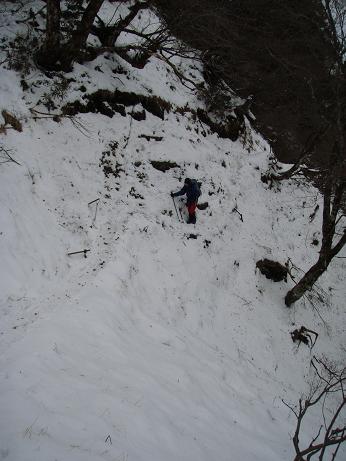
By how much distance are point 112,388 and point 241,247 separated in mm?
7415

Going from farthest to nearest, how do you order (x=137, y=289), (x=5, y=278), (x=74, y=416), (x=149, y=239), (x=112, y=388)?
(x=149, y=239) → (x=137, y=289) → (x=5, y=278) → (x=112, y=388) → (x=74, y=416)

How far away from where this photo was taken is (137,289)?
7.91 meters

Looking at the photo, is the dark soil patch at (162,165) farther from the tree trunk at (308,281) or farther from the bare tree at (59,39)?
the tree trunk at (308,281)

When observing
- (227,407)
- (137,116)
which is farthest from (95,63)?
(227,407)

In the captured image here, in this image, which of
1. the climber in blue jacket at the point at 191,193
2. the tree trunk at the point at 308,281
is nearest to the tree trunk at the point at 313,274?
the tree trunk at the point at 308,281

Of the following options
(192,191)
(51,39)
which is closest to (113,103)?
(51,39)

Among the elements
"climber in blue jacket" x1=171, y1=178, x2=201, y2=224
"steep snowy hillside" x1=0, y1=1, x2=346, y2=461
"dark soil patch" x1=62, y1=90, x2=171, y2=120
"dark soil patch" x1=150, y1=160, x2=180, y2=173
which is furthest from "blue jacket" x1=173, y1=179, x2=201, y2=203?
"dark soil patch" x1=62, y1=90, x2=171, y2=120

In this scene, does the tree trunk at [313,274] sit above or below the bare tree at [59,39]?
below

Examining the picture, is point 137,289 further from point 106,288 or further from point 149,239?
point 149,239

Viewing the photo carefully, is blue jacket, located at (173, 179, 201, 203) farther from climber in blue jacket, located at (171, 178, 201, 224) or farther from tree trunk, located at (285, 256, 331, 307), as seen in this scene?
tree trunk, located at (285, 256, 331, 307)

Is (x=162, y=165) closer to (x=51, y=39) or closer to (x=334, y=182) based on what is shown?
(x=51, y=39)

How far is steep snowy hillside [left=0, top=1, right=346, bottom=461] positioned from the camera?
4.66m

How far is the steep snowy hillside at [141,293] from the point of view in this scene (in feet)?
15.3

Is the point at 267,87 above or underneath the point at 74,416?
above
